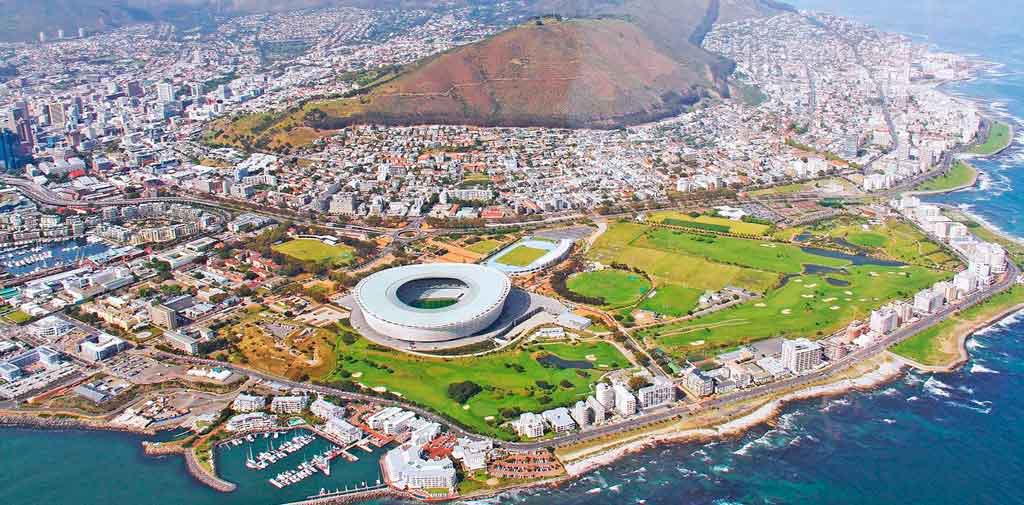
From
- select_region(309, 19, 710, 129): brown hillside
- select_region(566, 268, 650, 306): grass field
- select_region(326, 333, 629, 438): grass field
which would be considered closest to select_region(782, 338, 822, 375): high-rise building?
select_region(326, 333, 629, 438): grass field

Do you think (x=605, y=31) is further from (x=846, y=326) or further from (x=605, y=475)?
(x=605, y=475)

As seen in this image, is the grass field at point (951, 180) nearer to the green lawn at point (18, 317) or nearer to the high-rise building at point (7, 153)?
the green lawn at point (18, 317)

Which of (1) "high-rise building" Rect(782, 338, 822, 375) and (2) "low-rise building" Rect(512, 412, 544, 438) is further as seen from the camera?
(1) "high-rise building" Rect(782, 338, 822, 375)

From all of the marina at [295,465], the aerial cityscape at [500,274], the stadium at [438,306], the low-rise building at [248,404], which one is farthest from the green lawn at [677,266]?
the low-rise building at [248,404]

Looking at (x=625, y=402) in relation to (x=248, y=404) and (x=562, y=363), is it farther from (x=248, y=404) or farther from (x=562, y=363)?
(x=248, y=404)

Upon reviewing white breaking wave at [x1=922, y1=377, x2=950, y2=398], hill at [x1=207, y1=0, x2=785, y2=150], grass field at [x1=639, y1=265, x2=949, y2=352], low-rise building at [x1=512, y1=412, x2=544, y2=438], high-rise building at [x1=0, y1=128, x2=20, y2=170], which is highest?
hill at [x1=207, y1=0, x2=785, y2=150]

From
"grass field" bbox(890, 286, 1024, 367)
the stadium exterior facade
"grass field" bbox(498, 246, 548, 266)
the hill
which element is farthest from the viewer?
the hill

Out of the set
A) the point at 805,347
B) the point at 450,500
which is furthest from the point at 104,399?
the point at 805,347

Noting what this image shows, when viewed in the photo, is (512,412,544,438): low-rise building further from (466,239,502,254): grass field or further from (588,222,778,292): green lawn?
(466,239,502,254): grass field
